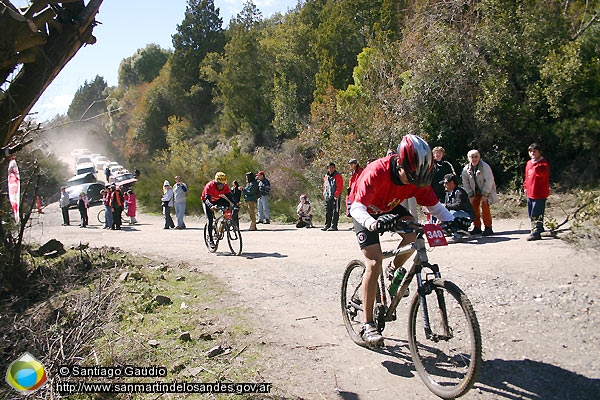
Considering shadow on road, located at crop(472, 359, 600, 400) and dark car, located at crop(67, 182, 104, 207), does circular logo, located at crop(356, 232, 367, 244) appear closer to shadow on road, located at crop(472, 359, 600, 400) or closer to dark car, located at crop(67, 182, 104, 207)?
shadow on road, located at crop(472, 359, 600, 400)

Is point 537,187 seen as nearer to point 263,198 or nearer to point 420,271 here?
point 420,271

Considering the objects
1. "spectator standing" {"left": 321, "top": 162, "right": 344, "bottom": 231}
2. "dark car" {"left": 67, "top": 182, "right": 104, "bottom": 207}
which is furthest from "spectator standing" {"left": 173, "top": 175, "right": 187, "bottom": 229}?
"dark car" {"left": 67, "top": 182, "right": 104, "bottom": 207}

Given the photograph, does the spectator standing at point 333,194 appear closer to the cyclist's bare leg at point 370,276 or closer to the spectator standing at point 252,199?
the spectator standing at point 252,199

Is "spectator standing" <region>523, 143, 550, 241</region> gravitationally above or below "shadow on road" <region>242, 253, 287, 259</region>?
above

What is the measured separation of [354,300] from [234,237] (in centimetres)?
678

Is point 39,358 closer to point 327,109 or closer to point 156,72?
point 327,109

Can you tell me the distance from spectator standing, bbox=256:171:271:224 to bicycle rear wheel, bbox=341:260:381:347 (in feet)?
39.1

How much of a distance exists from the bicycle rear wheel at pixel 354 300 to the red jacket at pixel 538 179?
226 inches

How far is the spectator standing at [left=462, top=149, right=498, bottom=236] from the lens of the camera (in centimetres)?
1063

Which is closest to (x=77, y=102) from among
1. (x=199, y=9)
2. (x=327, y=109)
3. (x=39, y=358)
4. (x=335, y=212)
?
(x=199, y=9)

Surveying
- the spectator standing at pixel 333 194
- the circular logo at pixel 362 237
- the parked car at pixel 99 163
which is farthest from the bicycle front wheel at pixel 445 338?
the parked car at pixel 99 163

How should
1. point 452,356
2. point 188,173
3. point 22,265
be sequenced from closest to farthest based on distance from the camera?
point 452,356 < point 22,265 < point 188,173

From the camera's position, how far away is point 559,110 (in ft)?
51.8

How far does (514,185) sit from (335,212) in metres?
6.37
